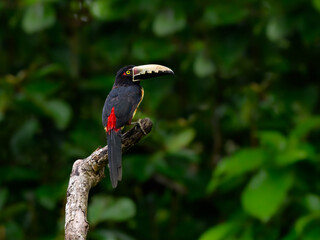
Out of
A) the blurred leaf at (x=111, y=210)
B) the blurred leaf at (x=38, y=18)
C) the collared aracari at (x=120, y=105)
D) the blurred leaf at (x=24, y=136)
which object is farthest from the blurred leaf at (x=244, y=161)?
the blurred leaf at (x=38, y=18)

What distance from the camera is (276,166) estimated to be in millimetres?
4113

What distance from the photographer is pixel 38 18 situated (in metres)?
4.84

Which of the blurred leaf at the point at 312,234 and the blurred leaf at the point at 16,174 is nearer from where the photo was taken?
the blurred leaf at the point at 312,234

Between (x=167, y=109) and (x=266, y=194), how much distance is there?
175cm

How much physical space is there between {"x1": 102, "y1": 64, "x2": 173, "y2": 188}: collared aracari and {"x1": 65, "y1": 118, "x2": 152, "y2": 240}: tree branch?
0.21 ft

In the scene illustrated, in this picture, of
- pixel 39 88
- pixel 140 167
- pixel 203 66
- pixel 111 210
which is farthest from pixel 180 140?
pixel 39 88

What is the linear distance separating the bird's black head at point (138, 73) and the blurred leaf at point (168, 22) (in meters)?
1.24

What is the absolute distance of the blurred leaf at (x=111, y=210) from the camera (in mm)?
4281

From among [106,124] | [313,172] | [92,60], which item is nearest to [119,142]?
[106,124]

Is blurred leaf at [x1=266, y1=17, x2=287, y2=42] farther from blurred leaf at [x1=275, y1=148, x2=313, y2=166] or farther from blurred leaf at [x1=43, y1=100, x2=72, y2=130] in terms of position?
blurred leaf at [x1=43, y1=100, x2=72, y2=130]

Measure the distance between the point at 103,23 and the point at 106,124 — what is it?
2.44 meters

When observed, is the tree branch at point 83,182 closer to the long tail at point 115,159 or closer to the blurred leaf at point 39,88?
the long tail at point 115,159

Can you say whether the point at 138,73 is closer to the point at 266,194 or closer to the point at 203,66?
the point at 266,194

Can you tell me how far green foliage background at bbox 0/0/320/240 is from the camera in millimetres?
4531
